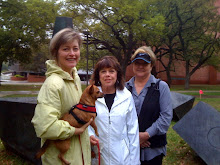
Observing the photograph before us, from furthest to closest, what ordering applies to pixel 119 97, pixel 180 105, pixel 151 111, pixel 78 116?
pixel 180 105, pixel 151 111, pixel 119 97, pixel 78 116

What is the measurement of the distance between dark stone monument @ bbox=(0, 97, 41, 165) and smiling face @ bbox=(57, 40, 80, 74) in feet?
7.14

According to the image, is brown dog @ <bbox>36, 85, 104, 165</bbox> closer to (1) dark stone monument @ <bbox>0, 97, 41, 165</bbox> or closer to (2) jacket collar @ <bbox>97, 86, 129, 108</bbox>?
(2) jacket collar @ <bbox>97, 86, 129, 108</bbox>

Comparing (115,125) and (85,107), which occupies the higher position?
(85,107)

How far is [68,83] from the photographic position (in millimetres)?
1735

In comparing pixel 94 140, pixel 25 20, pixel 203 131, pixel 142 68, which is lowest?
pixel 203 131

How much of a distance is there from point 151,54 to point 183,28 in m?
23.1

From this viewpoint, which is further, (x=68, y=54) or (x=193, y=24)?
(x=193, y=24)

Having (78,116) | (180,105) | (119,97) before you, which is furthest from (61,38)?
(180,105)

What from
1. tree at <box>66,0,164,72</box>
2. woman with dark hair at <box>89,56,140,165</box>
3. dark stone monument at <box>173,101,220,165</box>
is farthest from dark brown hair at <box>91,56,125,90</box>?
tree at <box>66,0,164,72</box>

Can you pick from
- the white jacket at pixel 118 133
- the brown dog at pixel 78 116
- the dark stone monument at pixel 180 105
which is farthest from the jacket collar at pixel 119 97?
the dark stone monument at pixel 180 105

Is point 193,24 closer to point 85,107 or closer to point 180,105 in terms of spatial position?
point 180,105

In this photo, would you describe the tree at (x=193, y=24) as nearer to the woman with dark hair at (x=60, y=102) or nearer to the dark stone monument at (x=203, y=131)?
the dark stone monument at (x=203, y=131)

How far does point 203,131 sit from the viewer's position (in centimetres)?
388

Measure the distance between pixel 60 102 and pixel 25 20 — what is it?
65.9ft
